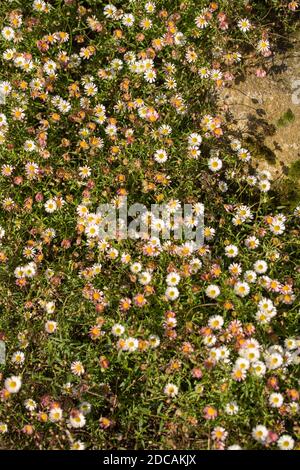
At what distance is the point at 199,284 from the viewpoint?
368cm

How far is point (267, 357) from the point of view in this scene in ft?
11.1

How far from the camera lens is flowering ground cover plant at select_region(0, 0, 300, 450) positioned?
3412 mm

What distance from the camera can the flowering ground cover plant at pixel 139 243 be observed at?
3412mm

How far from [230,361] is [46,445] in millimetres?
1185

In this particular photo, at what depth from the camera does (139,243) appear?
3715 millimetres
